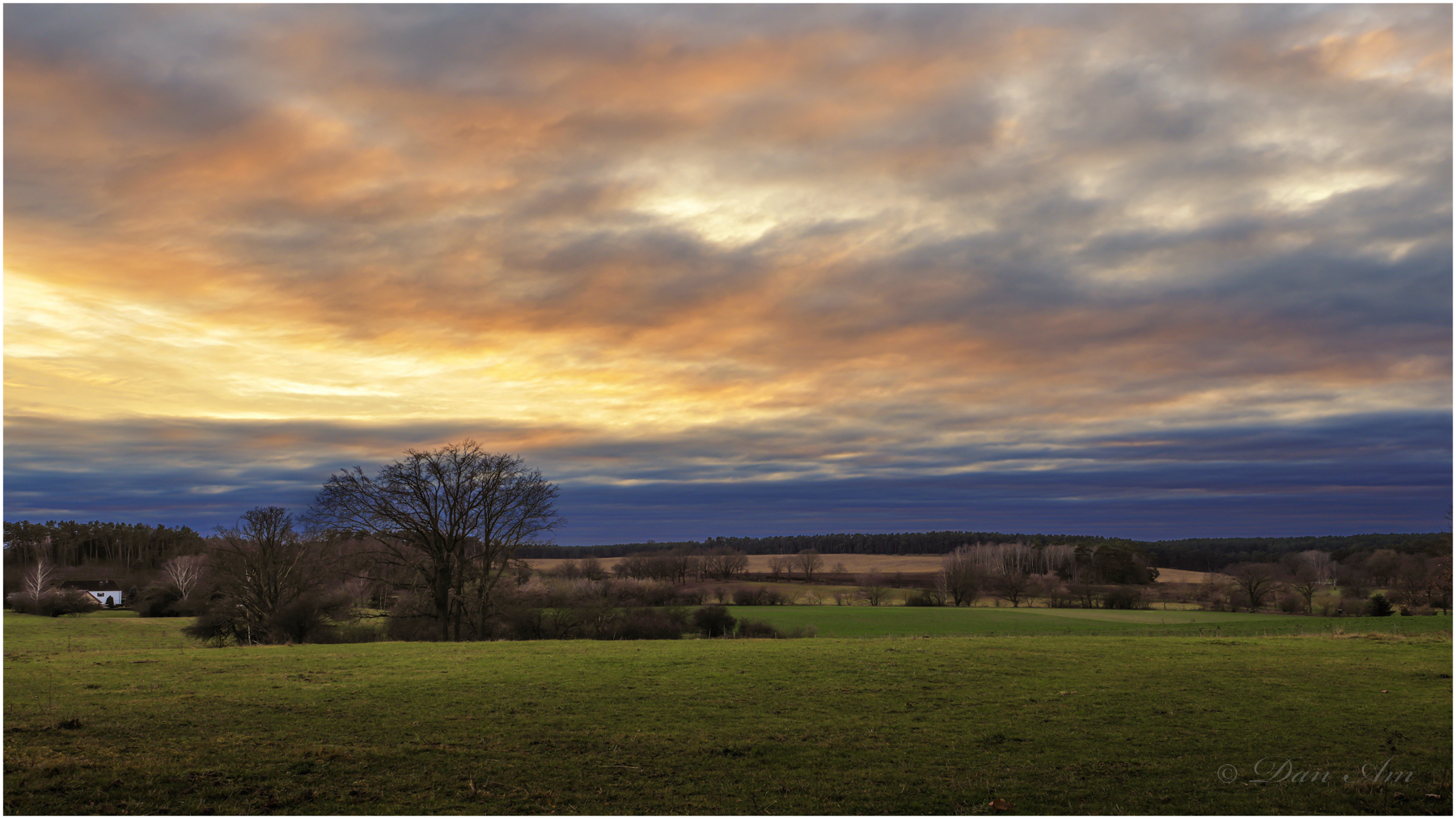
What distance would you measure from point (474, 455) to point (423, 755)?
32177 millimetres

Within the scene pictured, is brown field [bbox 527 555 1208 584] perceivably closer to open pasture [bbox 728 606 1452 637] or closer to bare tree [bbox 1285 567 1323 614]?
bare tree [bbox 1285 567 1323 614]

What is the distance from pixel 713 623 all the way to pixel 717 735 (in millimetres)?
49644

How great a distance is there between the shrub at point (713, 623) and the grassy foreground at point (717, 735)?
3854cm

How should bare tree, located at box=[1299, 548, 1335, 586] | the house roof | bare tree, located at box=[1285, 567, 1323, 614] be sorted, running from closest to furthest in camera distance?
bare tree, located at box=[1285, 567, 1323, 614], bare tree, located at box=[1299, 548, 1335, 586], the house roof

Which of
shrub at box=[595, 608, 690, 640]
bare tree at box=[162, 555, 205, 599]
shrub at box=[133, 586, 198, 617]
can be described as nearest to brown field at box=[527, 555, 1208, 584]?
bare tree at box=[162, 555, 205, 599]

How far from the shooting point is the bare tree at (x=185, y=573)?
87500 mm

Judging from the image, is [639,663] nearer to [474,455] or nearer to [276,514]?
[474,455]

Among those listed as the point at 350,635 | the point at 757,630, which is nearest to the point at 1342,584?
the point at 757,630

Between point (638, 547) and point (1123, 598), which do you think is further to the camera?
point (638, 547)

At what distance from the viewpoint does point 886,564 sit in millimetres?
166250

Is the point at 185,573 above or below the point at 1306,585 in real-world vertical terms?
above

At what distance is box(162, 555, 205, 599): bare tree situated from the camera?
8750 centimetres

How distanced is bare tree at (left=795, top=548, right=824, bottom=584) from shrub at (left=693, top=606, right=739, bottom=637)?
81339 millimetres

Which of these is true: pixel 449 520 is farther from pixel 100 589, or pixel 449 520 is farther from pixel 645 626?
pixel 100 589
